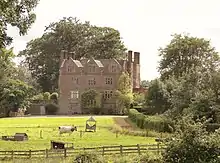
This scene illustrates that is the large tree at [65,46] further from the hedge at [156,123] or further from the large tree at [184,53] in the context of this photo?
the hedge at [156,123]

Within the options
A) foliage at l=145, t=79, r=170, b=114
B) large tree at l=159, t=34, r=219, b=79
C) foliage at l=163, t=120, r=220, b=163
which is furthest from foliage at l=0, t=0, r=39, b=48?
large tree at l=159, t=34, r=219, b=79

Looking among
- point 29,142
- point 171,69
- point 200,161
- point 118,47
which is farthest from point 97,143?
point 118,47

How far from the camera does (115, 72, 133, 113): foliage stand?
8312 centimetres

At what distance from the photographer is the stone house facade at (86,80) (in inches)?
3430

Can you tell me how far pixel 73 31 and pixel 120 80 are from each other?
26900 millimetres

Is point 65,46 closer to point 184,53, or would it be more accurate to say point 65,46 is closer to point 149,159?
point 184,53

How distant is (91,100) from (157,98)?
22118mm

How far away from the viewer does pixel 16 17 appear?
2572cm

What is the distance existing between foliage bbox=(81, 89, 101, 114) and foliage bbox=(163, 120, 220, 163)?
207 ft

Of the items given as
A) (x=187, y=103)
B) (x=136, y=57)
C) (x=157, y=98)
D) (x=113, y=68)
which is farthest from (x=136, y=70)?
(x=187, y=103)

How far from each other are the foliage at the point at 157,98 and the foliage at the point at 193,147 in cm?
4103

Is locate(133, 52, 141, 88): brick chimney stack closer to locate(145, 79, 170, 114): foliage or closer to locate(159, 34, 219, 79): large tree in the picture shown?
locate(159, 34, 219, 79): large tree

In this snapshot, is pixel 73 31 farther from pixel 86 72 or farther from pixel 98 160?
pixel 98 160

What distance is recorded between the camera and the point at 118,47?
347 ft
